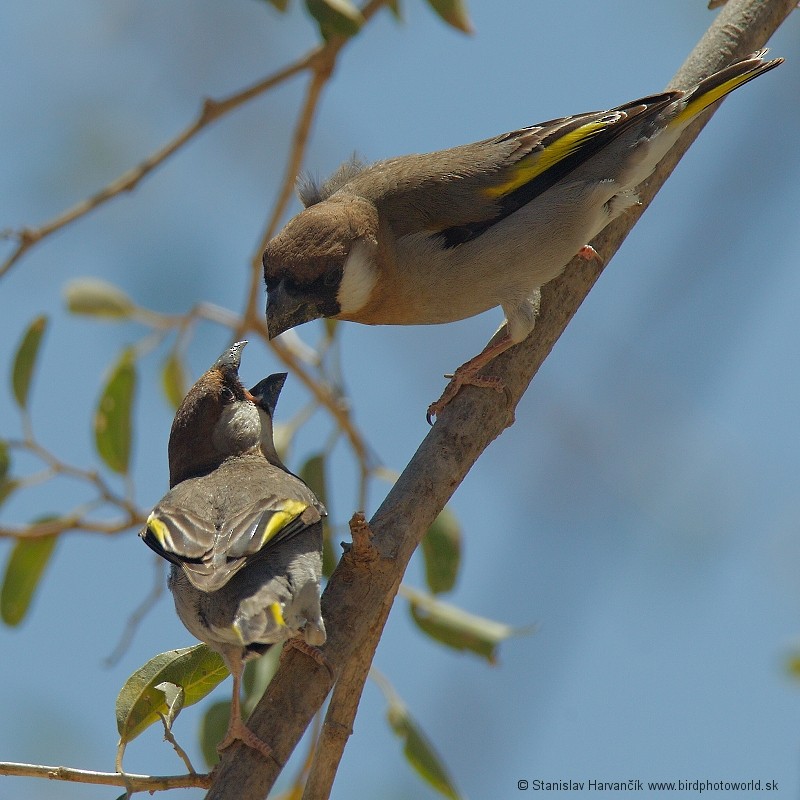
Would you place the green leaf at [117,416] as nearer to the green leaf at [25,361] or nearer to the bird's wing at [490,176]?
the green leaf at [25,361]

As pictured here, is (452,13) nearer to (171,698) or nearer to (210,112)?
(210,112)

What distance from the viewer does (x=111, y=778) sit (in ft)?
10.4

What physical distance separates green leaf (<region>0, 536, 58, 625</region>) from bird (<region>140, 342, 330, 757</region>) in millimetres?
1102

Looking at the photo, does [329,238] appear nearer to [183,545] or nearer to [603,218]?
[603,218]

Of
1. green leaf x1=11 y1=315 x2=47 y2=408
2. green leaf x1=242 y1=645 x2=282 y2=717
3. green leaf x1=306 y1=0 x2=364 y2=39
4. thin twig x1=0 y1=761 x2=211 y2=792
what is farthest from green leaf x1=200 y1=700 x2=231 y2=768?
green leaf x1=306 y1=0 x2=364 y2=39

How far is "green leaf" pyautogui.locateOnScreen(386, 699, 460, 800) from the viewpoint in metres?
4.83

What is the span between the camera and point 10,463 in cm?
584

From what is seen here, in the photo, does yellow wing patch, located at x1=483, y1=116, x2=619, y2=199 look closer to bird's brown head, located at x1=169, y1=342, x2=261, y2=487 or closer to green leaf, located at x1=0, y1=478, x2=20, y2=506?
bird's brown head, located at x1=169, y1=342, x2=261, y2=487

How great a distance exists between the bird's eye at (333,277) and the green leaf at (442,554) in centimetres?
133

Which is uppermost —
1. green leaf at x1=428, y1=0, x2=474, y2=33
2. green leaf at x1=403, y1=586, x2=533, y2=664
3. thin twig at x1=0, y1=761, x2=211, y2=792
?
green leaf at x1=428, y1=0, x2=474, y2=33

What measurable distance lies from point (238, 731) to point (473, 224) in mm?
3051

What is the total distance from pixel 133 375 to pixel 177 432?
794 millimetres

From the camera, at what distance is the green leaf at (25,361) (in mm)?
5742

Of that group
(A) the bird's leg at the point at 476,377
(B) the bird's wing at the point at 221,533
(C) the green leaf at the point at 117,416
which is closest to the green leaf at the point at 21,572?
(C) the green leaf at the point at 117,416
